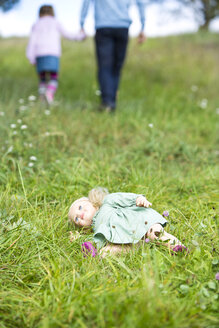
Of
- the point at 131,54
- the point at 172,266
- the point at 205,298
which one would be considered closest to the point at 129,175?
the point at 172,266

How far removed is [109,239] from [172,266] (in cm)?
45

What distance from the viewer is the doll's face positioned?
2025 millimetres

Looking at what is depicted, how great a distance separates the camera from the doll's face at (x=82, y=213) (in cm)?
203

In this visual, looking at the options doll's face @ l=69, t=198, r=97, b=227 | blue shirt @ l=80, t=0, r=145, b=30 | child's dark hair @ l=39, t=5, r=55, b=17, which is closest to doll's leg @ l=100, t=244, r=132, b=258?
doll's face @ l=69, t=198, r=97, b=227

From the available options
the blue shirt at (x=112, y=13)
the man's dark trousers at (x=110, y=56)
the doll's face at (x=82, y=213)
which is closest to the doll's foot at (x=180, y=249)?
the doll's face at (x=82, y=213)

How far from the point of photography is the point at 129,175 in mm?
2752

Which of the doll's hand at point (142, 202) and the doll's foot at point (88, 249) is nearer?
the doll's foot at point (88, 249)

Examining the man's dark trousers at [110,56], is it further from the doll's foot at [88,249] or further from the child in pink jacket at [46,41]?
the doll's foot at [88,249]

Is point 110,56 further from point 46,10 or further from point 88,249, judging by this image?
point 88,249

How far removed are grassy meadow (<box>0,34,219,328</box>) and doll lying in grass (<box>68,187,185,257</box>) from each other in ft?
0.26

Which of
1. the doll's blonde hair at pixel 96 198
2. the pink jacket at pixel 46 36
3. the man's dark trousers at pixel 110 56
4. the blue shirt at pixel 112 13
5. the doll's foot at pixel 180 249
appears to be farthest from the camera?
the pink jacket at pixel 46 36

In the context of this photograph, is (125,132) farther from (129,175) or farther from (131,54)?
(131,54)

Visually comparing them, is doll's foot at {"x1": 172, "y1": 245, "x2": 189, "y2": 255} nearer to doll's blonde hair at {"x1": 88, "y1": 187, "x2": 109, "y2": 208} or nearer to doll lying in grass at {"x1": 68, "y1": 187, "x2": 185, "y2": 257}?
doll lying in grass at {"x1": 68, "y1": 187, "x2": 185, "y2": 257}

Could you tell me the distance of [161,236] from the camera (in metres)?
1.86
